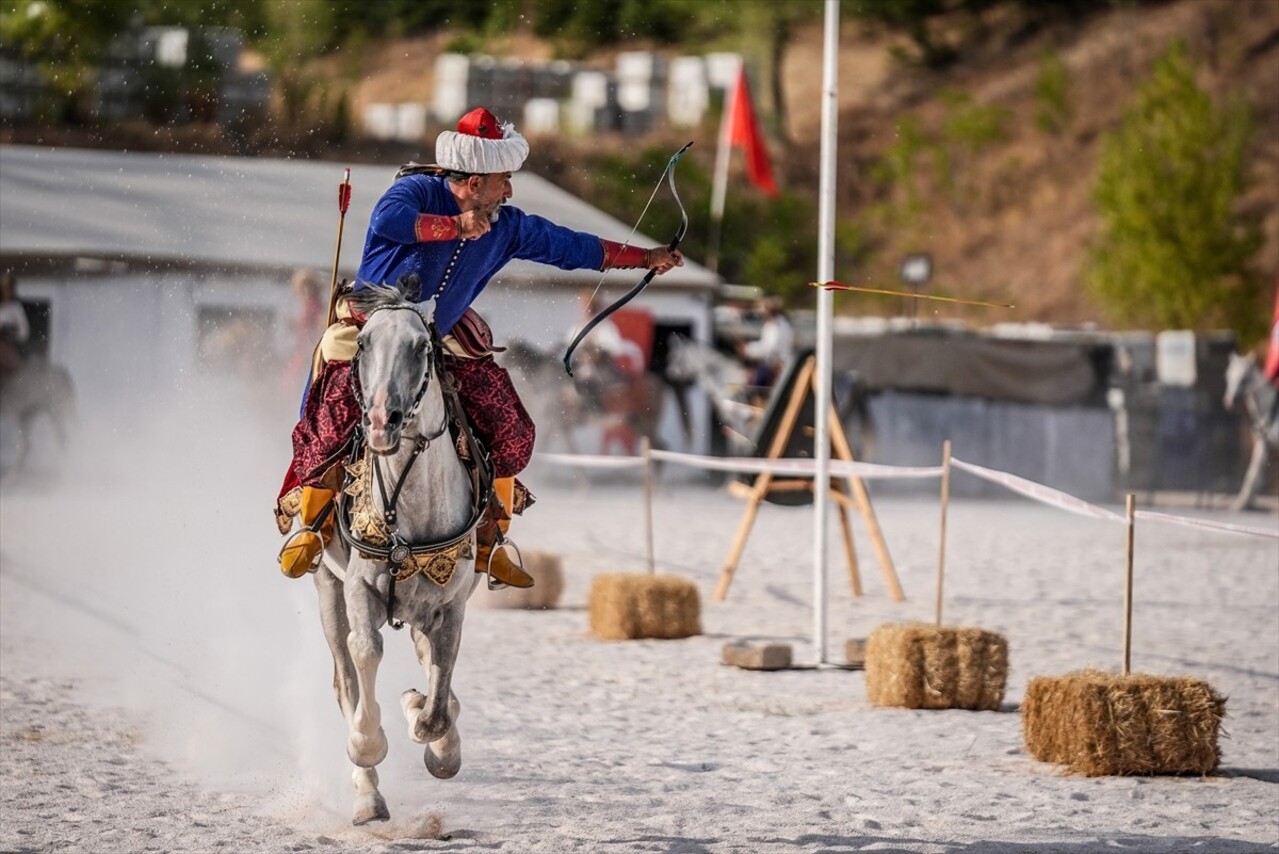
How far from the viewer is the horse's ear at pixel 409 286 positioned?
7012mm

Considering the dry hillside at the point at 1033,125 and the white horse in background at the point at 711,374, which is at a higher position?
the dry hillside at the point at 1033,125

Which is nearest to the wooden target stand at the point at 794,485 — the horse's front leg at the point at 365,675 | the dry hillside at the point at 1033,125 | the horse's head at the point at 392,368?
the horse's front leg at the point at 365,675

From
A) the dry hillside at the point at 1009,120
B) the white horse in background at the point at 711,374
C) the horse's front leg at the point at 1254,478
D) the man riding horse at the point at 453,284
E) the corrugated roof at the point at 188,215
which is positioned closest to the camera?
the man riding horse at the point at 453,284

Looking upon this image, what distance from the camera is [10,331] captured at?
2339cm

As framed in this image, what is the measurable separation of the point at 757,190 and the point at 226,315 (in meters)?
30.5

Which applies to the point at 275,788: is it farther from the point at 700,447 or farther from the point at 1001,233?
the point at 1001,233

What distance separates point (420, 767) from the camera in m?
8.87

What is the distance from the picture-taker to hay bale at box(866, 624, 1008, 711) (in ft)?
35.0

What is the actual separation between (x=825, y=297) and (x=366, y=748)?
4414 millimetres

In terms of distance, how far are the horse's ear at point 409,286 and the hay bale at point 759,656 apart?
5533mm

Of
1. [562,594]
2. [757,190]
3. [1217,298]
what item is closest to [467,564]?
[562,594]

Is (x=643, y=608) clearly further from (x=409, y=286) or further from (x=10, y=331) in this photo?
(x=10, y=331)

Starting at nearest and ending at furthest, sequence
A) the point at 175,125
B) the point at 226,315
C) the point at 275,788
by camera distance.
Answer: the point at 275,788, the point at 226,315, the point at 175,125

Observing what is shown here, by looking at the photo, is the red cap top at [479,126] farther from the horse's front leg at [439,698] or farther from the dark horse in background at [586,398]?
the dark horse in background at [586,398]
